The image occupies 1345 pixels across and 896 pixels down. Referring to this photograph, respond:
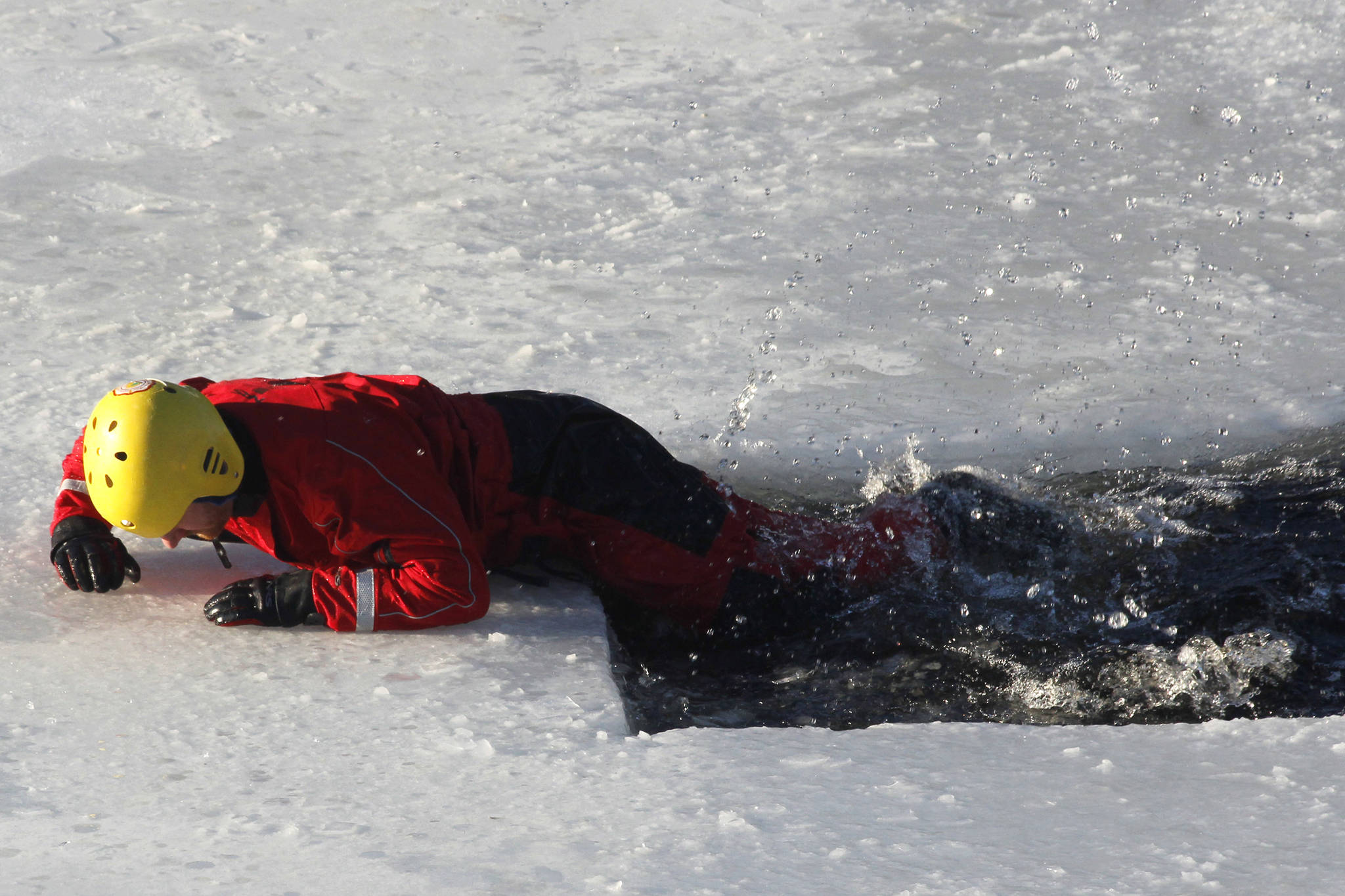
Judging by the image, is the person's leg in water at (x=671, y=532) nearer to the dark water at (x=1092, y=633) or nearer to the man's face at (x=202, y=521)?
the dark water at (x=1092, y=633)

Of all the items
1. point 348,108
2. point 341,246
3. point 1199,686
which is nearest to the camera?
point 1199,686

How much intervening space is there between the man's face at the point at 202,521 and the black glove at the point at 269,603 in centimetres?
15

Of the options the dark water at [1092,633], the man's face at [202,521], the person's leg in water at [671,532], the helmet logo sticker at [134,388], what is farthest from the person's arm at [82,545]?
the dark water at [1092,633]

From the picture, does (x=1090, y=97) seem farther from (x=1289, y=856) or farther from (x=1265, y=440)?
(x=1289, y=856)

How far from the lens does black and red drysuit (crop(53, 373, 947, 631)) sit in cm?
268

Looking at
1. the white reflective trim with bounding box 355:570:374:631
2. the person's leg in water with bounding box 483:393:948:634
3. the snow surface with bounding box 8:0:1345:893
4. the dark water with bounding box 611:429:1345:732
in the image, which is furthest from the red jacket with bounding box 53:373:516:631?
the dark water with bounding box 611:429:1345:732

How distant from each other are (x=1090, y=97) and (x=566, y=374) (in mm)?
3126

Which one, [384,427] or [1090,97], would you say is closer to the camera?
[384,427]

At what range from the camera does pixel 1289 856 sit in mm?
1851

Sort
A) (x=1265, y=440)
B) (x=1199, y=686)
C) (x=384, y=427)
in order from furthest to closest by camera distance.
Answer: (x=1265, y=440) < (x=1199, y=686) < (x=384, y=427)

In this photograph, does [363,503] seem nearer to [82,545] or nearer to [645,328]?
[82,545]

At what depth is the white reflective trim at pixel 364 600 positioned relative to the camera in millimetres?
2691

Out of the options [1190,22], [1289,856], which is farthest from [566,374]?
[1190,22]

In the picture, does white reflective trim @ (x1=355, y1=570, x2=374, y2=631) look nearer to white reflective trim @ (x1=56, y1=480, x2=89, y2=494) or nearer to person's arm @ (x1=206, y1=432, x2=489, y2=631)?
person's arm @ (x1=206, y1=432, x2=489, y2=631)
